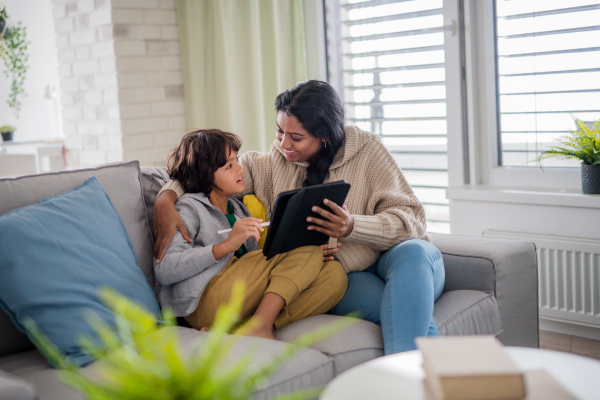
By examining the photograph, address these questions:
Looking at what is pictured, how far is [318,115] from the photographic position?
1.82 metres

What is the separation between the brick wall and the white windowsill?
1606 mm

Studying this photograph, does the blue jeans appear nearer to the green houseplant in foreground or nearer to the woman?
the woman

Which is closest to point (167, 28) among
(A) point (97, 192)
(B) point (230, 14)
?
(B) point (230, 14)

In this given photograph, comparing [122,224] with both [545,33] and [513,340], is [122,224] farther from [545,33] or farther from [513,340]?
[545,33]

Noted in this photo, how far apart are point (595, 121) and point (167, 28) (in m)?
2.27

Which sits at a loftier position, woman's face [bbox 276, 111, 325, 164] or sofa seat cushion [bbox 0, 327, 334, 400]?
woman's face [bbox 276, 111, 325, 164]

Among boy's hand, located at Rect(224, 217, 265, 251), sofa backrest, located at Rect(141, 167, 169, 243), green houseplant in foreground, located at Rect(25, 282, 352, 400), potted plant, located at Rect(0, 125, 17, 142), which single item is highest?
potted plant, located at Rect(0, 125, 17, 142)

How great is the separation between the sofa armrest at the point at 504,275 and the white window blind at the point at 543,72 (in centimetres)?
75

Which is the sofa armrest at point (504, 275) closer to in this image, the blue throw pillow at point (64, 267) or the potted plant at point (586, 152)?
the potted plant at point (586, 152)

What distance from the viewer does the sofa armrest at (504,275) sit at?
1700 mm

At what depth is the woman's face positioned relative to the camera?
183 cm

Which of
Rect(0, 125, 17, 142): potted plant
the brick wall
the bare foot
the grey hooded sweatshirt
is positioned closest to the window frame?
the grey hooded sweatshirt

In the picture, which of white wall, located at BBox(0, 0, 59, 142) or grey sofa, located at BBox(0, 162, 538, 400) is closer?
grey sofa, located at BBox(0, 162, 538, 400)

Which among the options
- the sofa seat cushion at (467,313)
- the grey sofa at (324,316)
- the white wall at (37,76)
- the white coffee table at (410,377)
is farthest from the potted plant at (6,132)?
the white coffee table at (410,377)
